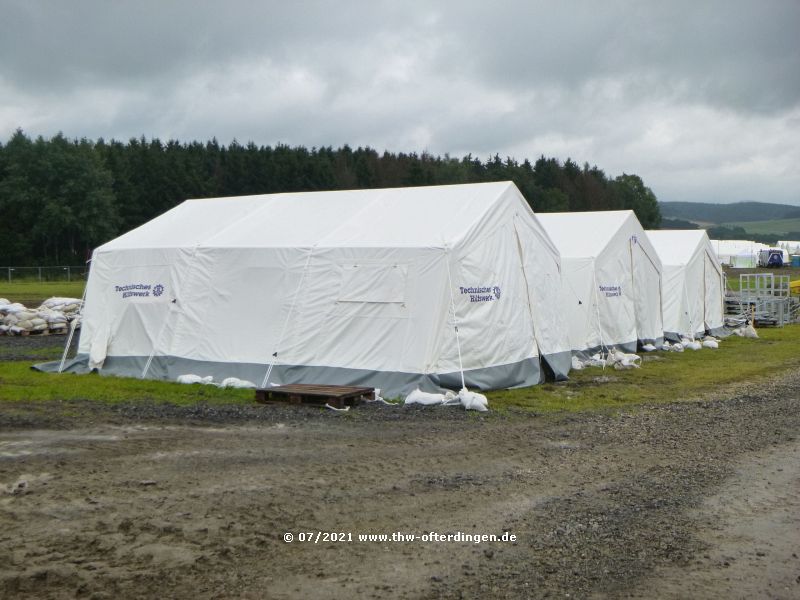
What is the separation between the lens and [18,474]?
745 cm

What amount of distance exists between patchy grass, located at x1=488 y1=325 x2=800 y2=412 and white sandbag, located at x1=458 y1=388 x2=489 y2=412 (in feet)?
1.61

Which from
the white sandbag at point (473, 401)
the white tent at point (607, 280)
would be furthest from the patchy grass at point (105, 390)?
the white tent at point (607, 280)

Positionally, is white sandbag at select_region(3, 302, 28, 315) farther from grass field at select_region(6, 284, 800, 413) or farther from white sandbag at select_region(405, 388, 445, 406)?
white sandbag at select_region(405, 388, 445, 406)

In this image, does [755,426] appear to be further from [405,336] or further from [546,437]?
[405,336]

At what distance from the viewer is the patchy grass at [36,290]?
3208cm

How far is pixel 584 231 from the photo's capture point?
2014 centimetres

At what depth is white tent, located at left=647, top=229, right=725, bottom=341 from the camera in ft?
75.3

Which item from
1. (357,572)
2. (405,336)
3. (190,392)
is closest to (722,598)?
(357,572)

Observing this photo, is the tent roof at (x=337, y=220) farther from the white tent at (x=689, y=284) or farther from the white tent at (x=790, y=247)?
the white tent at (x=790, y=247)

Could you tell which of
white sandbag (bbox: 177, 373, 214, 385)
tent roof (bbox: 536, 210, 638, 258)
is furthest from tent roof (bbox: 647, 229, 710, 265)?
white sandbag (bbox: 177, 373, 214, 385)

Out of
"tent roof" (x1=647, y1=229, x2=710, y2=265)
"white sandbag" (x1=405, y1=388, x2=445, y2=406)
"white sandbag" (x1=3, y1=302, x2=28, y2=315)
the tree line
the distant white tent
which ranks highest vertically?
the tree line

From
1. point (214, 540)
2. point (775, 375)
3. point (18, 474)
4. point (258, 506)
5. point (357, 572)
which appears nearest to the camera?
point (357, 572)

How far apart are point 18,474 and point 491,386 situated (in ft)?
23.8

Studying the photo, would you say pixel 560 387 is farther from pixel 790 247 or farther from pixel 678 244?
pixel 790 247
